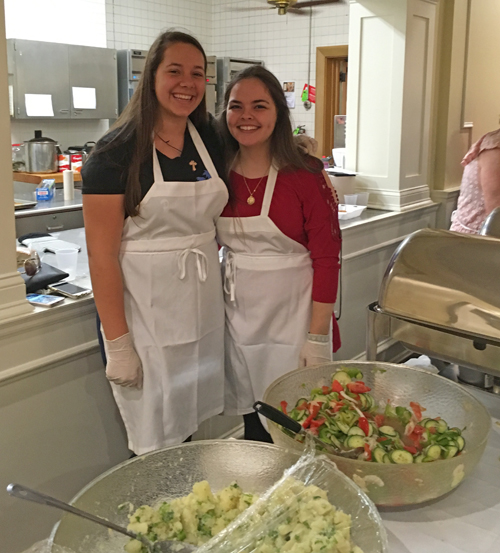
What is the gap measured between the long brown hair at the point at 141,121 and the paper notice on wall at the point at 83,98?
13.7 ft

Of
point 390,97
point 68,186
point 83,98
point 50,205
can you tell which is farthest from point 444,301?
point 83,98

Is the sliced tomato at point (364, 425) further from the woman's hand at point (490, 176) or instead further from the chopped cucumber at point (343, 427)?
the woman's hand at point (490, 176)

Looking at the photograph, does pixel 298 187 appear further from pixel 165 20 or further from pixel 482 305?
pixel 165 20

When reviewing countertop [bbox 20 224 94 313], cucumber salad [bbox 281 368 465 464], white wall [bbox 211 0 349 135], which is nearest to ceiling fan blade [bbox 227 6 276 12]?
white wall [bbox 211 0 349 135]

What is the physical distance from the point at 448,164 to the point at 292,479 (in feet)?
10.9

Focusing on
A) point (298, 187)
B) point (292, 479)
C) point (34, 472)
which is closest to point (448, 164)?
point (298, 187)

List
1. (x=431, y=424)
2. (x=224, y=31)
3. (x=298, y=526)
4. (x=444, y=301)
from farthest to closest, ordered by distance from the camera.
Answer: (x=224, y=31)
(x=444, y=301)
(x=431, y=424)
(x=298, y=526)

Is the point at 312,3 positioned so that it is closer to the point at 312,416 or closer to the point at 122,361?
the point at 122,361

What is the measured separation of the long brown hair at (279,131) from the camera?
1726mm

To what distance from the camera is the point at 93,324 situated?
6.17ft

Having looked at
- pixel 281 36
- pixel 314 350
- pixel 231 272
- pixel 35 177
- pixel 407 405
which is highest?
pixel 281 36

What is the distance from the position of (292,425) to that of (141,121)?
0.94 m

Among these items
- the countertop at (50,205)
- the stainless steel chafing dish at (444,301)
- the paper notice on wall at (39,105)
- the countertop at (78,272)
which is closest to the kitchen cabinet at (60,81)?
the paper notice on wall at (39,105)

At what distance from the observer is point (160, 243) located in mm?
1647
